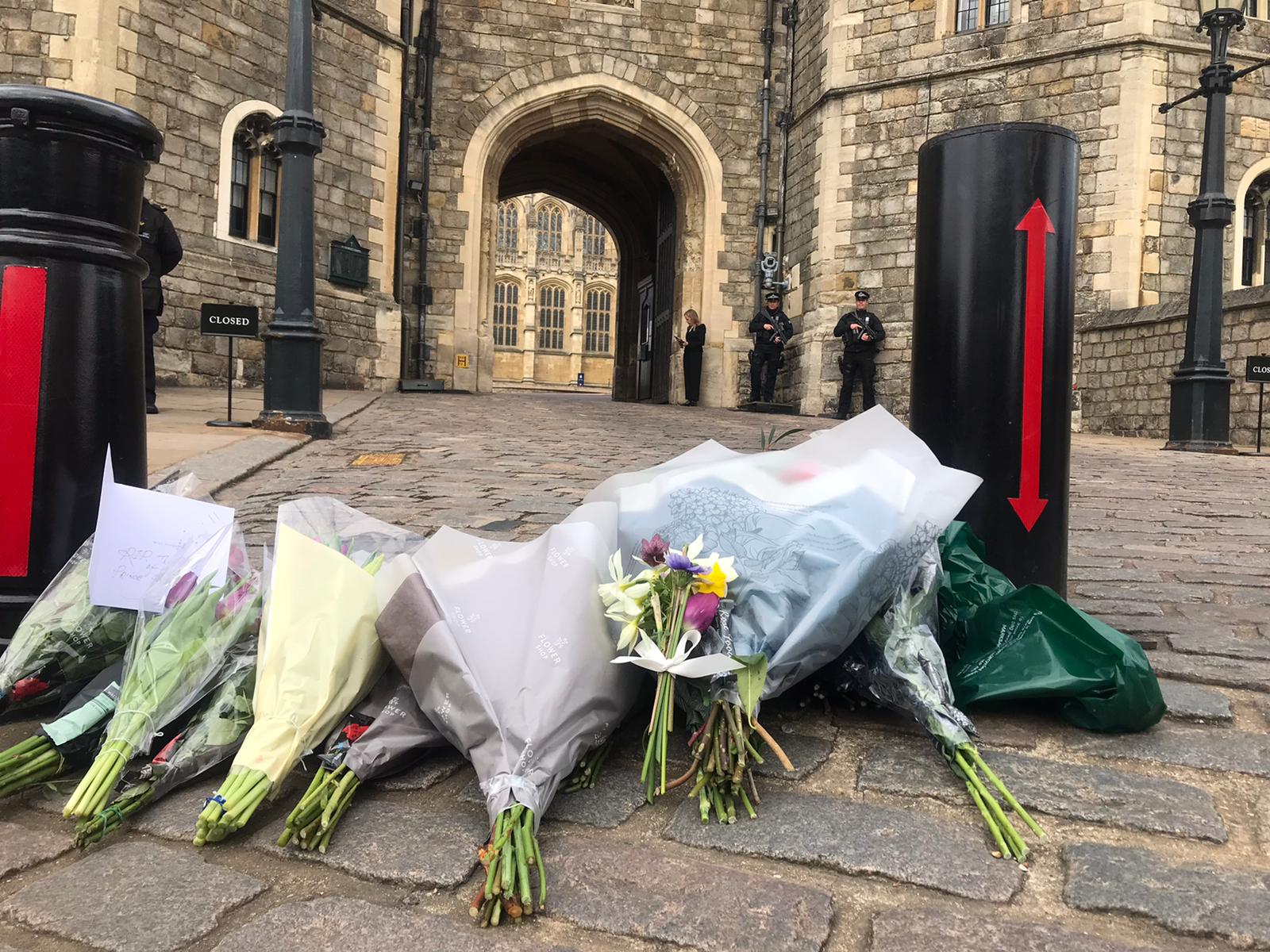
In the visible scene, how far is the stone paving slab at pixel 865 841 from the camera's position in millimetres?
1398

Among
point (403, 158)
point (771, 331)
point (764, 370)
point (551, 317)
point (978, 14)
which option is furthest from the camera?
point (551, 317)

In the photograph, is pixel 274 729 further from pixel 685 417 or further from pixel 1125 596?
pixel 685 417

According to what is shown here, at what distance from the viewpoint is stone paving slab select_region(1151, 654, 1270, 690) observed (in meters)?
2.33

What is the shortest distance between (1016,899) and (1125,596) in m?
2.19

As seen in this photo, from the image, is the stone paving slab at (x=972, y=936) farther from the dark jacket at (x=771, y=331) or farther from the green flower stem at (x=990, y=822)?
the dark jacket at (x=771, y=331)

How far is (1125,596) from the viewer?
324cm

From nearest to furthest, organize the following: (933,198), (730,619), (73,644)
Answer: (730,619), (73,644), (933,198)

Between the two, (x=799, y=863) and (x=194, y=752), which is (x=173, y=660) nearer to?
(x=194, y=752)

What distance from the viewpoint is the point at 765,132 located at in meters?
15.7

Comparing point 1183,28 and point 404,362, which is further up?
point 1183,28

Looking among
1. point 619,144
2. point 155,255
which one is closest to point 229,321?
point 155,255

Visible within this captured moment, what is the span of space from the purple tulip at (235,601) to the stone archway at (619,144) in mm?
13252

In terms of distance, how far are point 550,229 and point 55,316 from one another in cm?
5056

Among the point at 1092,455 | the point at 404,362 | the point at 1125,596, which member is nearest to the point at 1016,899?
the point at 1125,596
